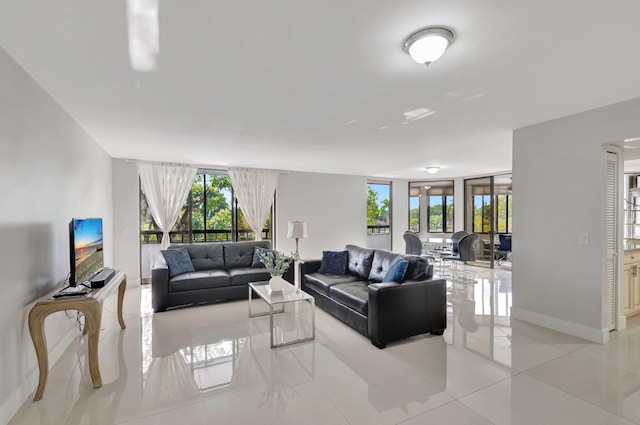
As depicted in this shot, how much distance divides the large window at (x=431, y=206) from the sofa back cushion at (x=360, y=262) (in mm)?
4923

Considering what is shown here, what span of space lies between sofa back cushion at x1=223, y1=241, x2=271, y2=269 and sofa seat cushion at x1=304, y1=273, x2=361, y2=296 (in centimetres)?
128

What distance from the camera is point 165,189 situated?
5.80 meters

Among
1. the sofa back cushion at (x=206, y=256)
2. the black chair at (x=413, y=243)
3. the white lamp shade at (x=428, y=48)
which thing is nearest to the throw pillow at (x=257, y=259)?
the sofa back cushion at (x=206, y=256)

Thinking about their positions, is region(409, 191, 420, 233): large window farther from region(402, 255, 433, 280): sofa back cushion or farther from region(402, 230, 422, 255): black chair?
region(402, 255, 433, 280): sofa back cushion

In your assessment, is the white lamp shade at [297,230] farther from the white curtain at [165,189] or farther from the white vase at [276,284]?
the white curtain at [165,189]

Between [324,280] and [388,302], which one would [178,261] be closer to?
[324,280]

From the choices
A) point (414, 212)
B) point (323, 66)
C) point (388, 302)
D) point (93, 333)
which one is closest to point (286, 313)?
point (388, 302)

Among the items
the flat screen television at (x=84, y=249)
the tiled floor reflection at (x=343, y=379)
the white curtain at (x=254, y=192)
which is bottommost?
the tiled floor reflection at (x=343, y=379)

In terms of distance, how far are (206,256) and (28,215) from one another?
2.94 meters

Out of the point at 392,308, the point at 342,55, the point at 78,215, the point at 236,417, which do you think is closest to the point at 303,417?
the point at 236,417

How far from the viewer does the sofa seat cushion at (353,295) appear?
3.23 metres

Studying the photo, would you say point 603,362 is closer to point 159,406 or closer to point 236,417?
point 236,417

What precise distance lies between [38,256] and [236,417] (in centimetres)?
212

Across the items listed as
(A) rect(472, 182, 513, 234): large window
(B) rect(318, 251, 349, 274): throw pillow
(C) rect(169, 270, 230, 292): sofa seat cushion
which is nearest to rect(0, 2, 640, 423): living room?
(C) rect(169, 270, 230, 292): sofa seat cushion
